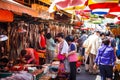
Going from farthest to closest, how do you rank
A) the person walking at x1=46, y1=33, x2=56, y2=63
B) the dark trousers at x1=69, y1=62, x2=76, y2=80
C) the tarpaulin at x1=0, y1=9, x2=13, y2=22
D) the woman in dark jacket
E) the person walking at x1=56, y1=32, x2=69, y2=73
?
1. the person walking at x1=46, y1=33, x2=56, y2=63
2. the dark trousers at x1=69, y1=62, x2=76, y2=80
3. the person walking at x1=56, y1=32, x2=69, y2=73
4. the woman in dark jacket
5. the tarpaulin at x1=0, y1=9, x2=13, y2=22

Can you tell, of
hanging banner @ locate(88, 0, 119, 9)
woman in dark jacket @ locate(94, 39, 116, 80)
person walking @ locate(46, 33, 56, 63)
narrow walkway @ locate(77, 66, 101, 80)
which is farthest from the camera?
person walking @ locate(46, 33, 56, 63)

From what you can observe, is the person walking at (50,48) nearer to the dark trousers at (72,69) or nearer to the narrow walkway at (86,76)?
the narrow walkway at (86,76)

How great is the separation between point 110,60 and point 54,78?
2.16 meters

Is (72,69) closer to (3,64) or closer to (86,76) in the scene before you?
(3,64)

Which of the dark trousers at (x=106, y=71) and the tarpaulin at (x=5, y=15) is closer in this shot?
the tarpaulin at (x=5, y=15)

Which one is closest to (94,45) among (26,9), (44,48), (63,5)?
(44,48)

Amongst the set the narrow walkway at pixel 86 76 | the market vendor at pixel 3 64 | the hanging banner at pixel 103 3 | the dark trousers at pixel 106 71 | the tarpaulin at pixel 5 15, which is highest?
the hanging banner at pixel 103 3

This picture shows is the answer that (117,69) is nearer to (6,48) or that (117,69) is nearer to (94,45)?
(94,45)

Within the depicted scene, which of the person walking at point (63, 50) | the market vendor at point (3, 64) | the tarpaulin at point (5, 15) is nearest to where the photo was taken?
the tarpaulin at point (5, 15)

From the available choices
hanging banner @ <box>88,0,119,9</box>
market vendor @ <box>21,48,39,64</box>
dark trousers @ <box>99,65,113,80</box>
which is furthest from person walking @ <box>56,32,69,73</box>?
hanging banner @ <box>88,0,119,9</box>

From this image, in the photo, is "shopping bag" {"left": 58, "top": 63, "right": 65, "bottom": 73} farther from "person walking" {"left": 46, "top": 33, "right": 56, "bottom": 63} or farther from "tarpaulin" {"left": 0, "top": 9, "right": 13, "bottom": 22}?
"person walking" {"left": 46, "top": 33, "right": 56, "bottom": 63}

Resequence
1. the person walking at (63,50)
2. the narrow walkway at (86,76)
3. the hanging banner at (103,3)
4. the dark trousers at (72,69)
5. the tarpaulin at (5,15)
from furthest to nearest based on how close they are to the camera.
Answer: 1. the narrow walkway at (86,76)
2. the dark trousers at (72,69)
3. the person walking at (63,50)
4. the tarpaulin at (5,15)
5. the hanging banner at (103,3)

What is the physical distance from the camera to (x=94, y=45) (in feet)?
52.3

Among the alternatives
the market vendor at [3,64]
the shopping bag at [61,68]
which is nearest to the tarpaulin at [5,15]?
the market vendor at [3,64]
